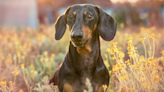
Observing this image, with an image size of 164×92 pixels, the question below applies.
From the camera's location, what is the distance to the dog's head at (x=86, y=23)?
207 cm

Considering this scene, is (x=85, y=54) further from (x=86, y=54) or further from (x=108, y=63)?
(x=108, y=63)

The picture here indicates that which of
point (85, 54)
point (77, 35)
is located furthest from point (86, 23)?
point (85, 54)

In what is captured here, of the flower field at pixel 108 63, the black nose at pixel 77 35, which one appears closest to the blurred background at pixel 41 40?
the flower field at pixel 108 63

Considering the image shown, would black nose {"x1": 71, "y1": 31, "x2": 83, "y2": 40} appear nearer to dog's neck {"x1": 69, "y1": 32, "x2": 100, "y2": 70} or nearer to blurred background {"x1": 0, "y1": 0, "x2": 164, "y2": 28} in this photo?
dog's neck {"x1": 69, "y1": 32, "x2": 100, "y2": 70}

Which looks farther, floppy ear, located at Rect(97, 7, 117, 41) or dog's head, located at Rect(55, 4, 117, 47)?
floppy ear, located at Rect(97, 7, 117, 41)

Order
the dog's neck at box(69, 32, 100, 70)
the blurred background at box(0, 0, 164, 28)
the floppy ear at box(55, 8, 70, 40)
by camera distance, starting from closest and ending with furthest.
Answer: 1. the dog's neck at box(69, 32, 100, 70)
2. the floppy ear at box(55, 8, 70, 40)
3. the blurred background at box(0, 0, 164, 28)

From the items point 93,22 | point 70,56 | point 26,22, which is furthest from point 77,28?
point 26,22

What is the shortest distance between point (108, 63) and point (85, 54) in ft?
3.03

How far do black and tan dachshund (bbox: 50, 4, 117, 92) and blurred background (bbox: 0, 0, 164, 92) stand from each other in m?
0.22

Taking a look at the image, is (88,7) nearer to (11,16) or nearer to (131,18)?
(11,16)

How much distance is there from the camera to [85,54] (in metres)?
2.39

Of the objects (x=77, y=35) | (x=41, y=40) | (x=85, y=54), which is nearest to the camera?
(x=77, y=35)

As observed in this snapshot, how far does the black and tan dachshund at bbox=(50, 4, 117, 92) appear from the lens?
2168mm

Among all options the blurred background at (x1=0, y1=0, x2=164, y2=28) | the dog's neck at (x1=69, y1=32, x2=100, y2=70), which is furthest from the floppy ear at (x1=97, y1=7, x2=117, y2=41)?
the blurred background at (x1=0, y1=0, x2=164, y2=28)
